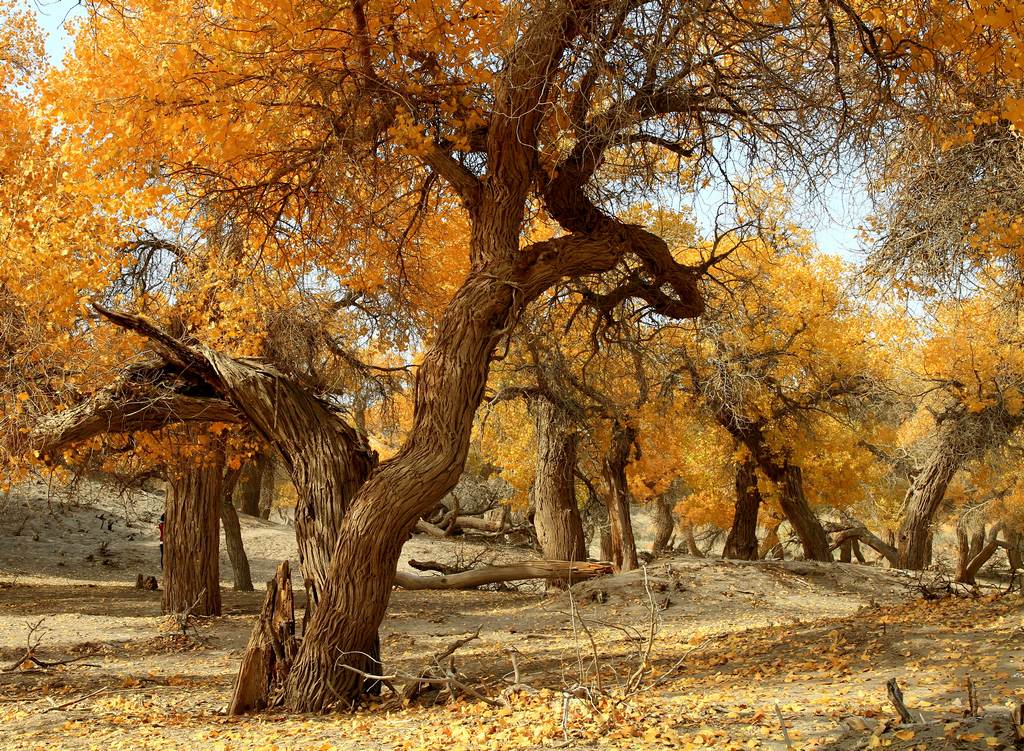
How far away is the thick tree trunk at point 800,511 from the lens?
17.1 m

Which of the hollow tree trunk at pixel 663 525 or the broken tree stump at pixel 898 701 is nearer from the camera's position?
the broken tree stump at pixel 898 701

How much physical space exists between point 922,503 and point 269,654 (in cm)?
1521

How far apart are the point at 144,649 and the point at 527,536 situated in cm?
1936

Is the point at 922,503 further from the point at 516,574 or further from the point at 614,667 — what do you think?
the point at 614,667

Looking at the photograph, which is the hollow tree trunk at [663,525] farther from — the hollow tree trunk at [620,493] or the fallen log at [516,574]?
the fallen log at [516,574]

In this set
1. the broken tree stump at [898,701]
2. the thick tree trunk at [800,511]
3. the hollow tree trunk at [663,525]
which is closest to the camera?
the broken tree stump at [898,701]

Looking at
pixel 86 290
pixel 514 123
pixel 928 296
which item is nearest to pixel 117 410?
pixel 86 290

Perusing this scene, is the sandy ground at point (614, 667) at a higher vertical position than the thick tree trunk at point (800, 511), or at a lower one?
lower

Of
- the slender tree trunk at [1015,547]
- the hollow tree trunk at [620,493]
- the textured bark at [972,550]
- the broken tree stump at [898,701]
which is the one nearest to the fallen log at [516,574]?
the hollow tree trunk at [620,493]

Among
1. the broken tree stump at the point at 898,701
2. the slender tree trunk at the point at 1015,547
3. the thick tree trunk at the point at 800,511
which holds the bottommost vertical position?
the slender tree trunk at the point at 1015,547

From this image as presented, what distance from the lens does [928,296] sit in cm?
934

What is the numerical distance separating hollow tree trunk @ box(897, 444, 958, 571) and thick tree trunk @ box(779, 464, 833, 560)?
162 centimetres

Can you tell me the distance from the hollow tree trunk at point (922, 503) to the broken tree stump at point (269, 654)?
1443 centimetres

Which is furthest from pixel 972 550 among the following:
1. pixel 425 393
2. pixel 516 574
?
pixel 425 393
